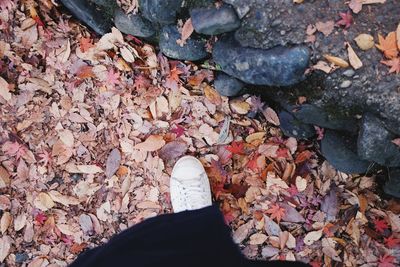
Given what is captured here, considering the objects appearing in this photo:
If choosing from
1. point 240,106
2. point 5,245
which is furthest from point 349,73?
point 5,245

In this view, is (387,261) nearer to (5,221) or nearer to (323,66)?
(323,66)

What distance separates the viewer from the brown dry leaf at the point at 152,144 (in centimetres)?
265

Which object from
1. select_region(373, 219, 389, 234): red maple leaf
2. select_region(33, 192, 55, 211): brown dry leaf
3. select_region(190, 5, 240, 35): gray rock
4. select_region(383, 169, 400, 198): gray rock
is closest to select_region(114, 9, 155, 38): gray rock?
select_region(190, 5, 240, 35): gray rock

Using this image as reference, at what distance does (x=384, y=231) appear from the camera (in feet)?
8.27

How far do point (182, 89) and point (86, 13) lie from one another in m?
0.74

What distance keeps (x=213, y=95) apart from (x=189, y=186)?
0.57 meters

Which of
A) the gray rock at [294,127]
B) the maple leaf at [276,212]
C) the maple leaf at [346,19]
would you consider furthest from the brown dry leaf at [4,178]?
the maple leaf at [346,19]

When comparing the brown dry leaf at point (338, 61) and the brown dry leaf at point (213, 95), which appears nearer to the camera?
the brown dry leaf at point (338, 61)

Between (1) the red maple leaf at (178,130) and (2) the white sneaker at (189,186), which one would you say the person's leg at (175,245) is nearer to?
(2) the white sneaker at (189,186)

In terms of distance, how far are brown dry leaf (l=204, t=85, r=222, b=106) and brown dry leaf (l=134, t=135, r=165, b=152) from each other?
39cm

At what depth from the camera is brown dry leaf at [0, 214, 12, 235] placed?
2617 millimetres

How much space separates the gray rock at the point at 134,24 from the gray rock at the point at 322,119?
96 cm

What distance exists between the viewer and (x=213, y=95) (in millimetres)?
2670

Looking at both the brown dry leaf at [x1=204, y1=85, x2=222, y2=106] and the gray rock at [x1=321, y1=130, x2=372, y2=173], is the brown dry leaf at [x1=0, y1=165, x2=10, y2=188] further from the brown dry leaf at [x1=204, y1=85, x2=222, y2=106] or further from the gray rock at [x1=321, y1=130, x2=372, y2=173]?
the gray rock at [x1=321, y1=130, x2=372, y2=173]
